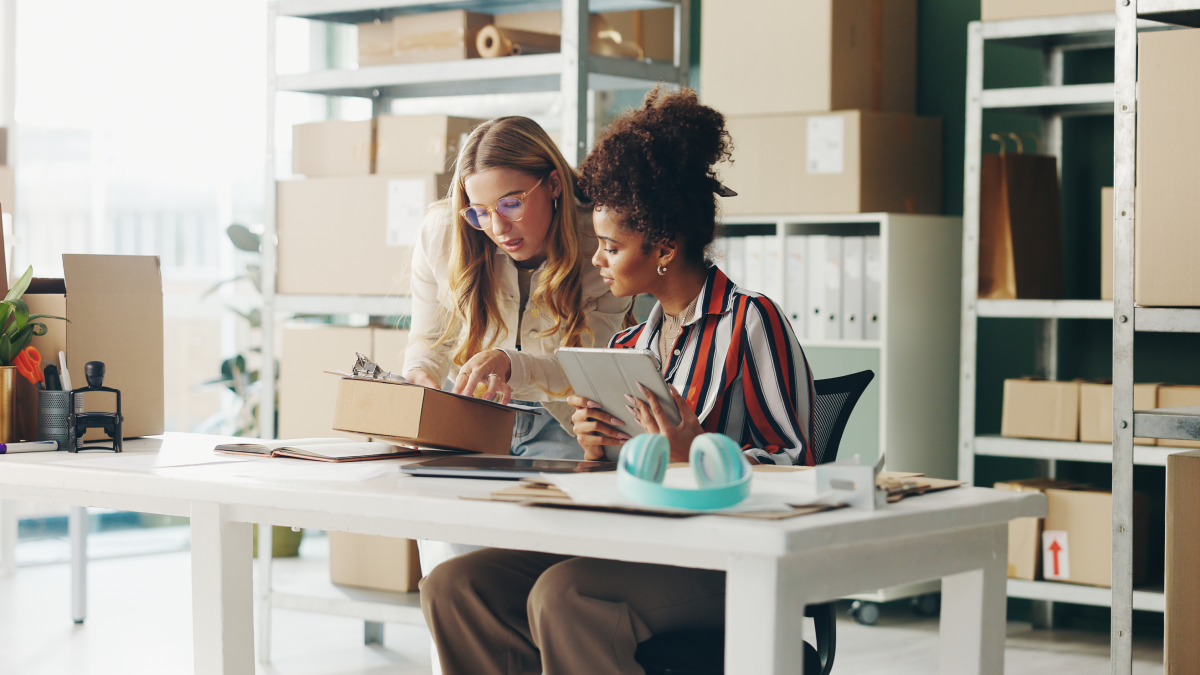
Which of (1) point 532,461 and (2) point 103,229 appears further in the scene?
(2) point 103,229

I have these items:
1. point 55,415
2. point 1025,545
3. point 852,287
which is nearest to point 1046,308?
point 852,287

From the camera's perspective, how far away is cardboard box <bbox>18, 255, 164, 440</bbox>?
2053 millimetres

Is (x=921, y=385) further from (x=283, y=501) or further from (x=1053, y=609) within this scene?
(x=283, y=501)

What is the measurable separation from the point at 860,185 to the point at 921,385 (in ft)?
1.99

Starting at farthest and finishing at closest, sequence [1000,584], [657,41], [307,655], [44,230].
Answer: [44,230]
[657,41]
[307,655]
[1000,584]

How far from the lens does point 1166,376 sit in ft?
12.1

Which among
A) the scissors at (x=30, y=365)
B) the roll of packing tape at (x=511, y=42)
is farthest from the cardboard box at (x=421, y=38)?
the scissors at (x=30, y=365)

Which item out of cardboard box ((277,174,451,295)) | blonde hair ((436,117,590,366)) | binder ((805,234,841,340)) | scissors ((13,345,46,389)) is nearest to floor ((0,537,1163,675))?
binder ((805,234,841,340))

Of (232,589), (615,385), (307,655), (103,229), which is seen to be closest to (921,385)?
(307,655)

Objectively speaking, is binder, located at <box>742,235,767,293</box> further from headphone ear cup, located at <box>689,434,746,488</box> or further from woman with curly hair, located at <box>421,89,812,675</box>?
headphone ear cup, located at <box>689,434,746,488</box>

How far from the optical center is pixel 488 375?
2125 millimetres

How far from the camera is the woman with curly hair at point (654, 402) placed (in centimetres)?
160

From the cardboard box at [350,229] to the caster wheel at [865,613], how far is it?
5.26 feet

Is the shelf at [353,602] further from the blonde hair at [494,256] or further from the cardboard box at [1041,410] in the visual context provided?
the cardboard box at [1041,410]
